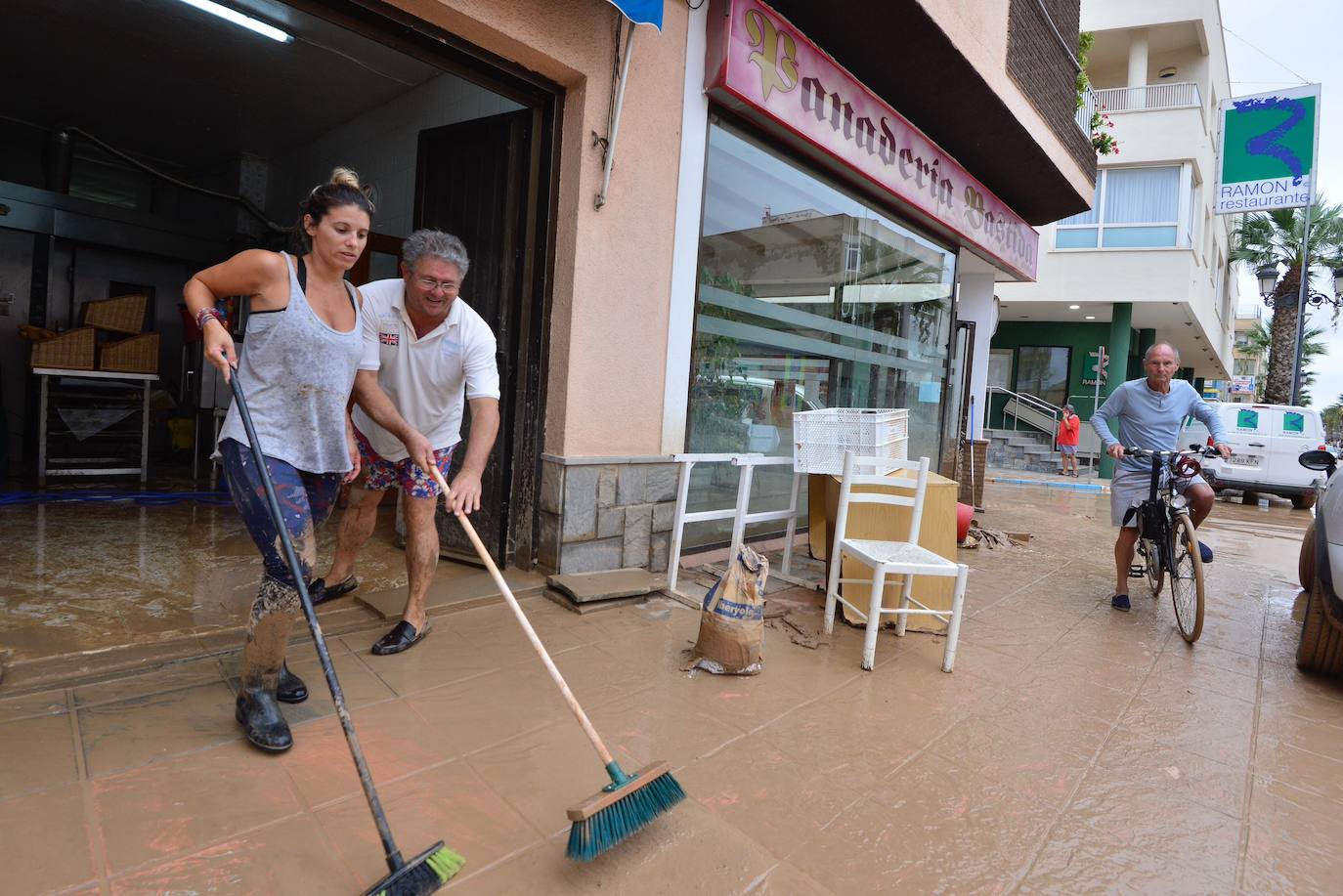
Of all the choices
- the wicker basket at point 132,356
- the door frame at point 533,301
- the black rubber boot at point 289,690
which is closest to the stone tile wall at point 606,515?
the door frame at point 533,301

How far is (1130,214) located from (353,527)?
20.3 m

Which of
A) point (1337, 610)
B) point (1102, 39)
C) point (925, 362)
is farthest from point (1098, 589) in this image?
point (1102, 39)

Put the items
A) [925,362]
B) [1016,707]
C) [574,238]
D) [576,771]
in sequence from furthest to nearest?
[925,362] < [574,238] < [1016,707] < [576,771]

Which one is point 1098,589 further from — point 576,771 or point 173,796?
point 173,796

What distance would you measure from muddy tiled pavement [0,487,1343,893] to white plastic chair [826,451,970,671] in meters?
0.22

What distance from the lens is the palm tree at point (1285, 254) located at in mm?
23422

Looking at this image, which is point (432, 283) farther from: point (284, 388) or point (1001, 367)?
point (1001, 367)

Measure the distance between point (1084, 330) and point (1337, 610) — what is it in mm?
19912

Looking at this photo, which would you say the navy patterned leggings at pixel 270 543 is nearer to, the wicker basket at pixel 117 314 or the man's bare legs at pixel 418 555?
the man's bare legs at pixel 418 555

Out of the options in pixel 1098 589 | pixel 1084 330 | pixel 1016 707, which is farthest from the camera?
→ pixel 1084 330

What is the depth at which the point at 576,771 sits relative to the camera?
7.39 ft

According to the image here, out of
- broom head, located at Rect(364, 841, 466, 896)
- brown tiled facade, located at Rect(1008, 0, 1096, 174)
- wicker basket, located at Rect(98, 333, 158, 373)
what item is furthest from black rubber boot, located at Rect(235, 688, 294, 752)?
brown tiled facade, located at Rect(1008, 0, 1096, 174)

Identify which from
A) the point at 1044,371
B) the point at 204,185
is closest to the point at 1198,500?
the point at 204,185

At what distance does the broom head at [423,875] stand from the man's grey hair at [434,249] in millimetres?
2044
